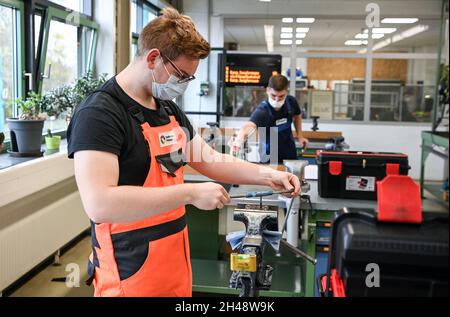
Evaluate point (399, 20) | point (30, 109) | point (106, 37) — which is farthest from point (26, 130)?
point (399, 20)

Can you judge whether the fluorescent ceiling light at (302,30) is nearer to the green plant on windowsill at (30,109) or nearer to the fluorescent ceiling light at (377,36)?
the fluorescent ceiling light at (377,36)

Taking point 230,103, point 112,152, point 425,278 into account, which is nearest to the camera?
point 425,278

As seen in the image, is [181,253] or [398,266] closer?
[398,266]

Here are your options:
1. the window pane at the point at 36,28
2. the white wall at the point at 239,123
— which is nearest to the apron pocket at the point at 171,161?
the window pane at the point at 36,28

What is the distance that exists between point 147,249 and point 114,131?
0.30 meters

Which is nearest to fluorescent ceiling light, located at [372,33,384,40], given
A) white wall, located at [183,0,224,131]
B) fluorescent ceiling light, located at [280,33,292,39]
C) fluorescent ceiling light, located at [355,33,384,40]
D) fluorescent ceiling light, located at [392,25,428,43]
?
fluorescent ceiling light, located at [355,33,384,40]

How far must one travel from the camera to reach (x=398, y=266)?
0.56 metres

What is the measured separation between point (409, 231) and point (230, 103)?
277 inches

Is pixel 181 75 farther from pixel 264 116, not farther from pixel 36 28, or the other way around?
pixel 36 28

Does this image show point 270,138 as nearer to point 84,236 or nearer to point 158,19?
point 84,236

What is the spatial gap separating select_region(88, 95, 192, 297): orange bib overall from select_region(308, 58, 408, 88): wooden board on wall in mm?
8437
